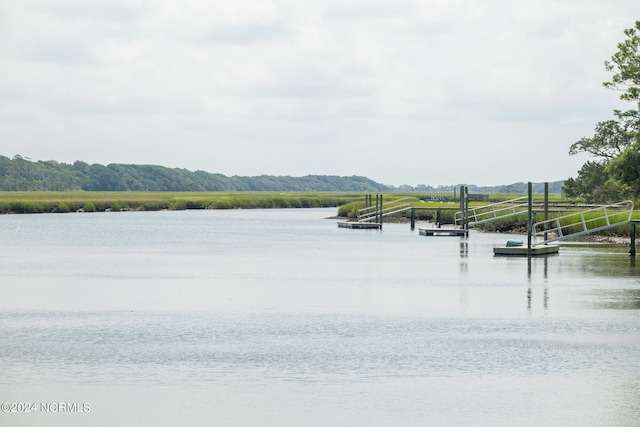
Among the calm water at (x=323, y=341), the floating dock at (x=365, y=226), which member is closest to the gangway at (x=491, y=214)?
the floating dock at (x=365, y=226)

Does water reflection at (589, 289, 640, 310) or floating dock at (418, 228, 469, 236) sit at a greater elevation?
floating dock at (418, 228, 469, 236)

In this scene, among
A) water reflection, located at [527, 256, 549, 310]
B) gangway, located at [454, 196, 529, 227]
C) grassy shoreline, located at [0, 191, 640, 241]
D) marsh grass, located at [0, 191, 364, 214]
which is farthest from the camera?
marsh grass, located at [0, 191, 364, 214]

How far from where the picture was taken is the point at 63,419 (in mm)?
14750

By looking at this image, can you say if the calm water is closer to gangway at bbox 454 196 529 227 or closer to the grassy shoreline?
gangway at bbox 454 196 529 227

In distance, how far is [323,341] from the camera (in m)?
21.8

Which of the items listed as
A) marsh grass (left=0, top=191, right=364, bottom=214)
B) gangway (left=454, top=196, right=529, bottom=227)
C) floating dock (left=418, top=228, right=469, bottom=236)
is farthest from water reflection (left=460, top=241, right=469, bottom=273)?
marsh grass (left=0, top=191, right=364, bottom=214)

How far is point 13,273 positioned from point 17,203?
7552 cm

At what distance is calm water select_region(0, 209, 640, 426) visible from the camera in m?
15.4

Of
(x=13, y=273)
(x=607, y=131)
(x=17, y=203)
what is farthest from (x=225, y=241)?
(x=17, y=203)

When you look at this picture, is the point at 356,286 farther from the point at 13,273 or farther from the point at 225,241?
the point at 225,241

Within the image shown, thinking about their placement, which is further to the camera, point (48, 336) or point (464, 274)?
point (464, 274)

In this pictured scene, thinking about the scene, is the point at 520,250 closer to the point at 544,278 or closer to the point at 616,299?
the point at 544,278

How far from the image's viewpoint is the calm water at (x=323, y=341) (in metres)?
15.4

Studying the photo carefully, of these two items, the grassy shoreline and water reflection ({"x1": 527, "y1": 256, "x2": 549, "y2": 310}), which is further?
the grassy shoreline
